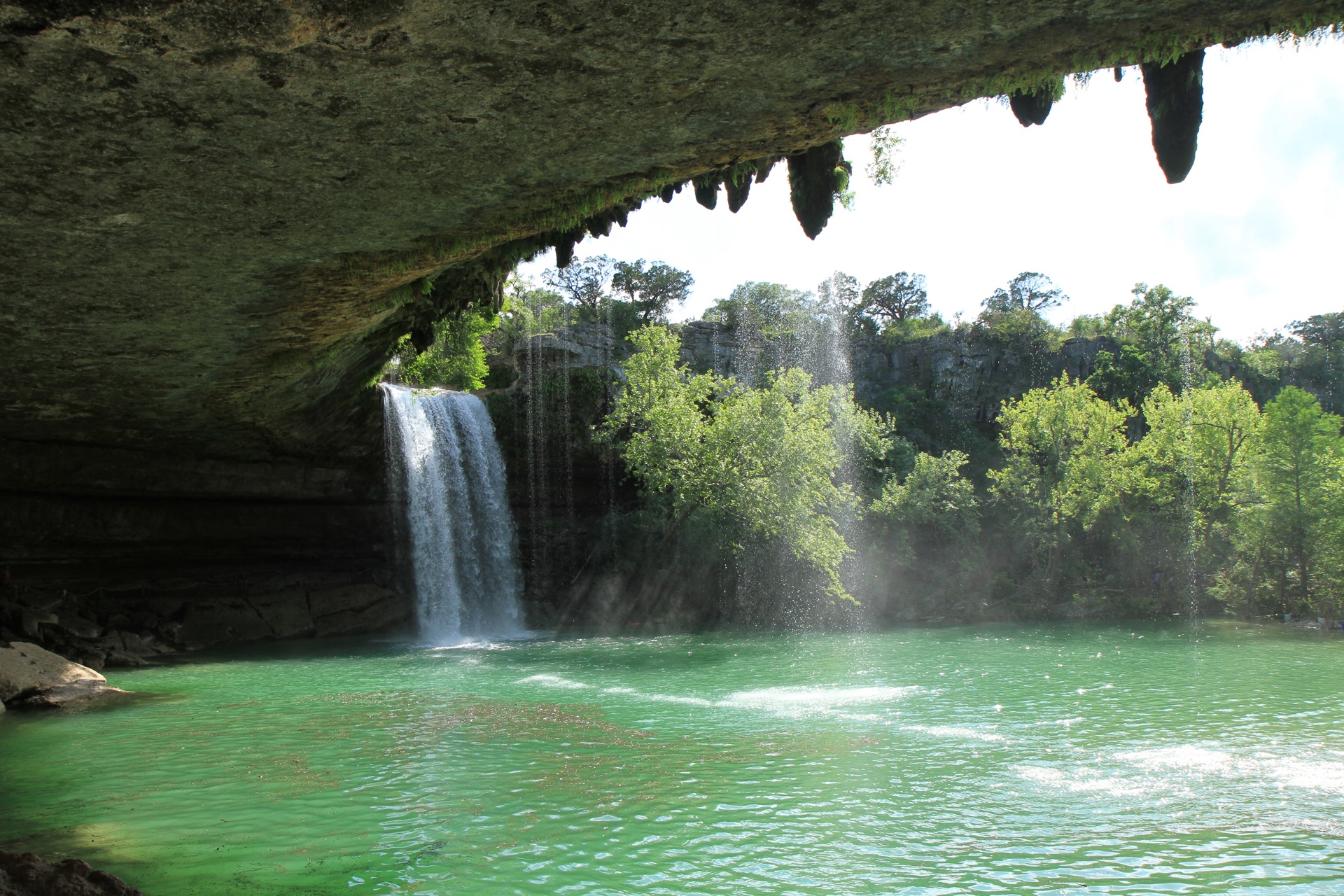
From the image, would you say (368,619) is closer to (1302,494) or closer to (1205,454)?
(1205,454)

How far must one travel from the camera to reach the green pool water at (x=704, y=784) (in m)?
6.07

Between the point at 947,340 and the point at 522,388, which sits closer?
the point at 522,388

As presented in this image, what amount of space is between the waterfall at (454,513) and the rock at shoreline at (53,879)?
A: 18734mm

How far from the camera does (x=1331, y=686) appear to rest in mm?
13984

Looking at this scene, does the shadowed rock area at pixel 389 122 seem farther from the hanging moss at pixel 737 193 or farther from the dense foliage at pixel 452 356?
the dense foliage at pixel 452 356

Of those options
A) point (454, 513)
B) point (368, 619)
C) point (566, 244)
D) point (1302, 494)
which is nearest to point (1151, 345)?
point (1302, 494)

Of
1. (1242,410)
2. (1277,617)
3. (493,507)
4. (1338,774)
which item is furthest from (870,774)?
(1242,410)

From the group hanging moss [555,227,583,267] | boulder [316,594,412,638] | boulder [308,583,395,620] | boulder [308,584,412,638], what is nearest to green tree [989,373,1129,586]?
boulder [316,594,412,638]

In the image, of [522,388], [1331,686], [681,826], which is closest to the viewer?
[681,826]

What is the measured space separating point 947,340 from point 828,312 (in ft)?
23.9

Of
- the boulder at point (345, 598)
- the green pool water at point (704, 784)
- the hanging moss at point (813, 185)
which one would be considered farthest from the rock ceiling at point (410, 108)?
the boulder at point (345, 598)

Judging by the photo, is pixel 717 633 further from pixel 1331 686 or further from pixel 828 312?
pixel 828 312

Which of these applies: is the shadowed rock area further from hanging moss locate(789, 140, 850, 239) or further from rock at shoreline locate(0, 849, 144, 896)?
rock at shoreline locate(0, 849, 144, 896)

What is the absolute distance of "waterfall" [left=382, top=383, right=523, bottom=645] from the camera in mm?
25062
